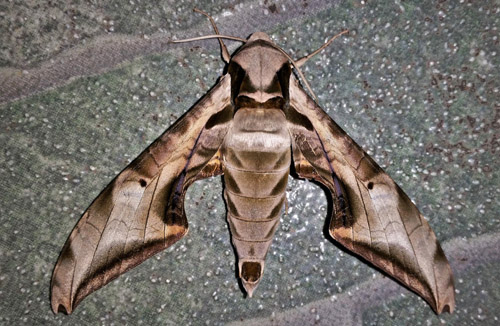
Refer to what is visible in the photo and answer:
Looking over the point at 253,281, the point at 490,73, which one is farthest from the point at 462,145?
the point at 253,281

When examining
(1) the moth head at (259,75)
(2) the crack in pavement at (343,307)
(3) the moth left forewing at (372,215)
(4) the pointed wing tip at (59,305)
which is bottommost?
(2) the crack in pavement at (343,307)

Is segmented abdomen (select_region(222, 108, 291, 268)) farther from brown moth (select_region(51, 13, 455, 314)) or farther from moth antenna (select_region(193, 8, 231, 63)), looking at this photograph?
moth antenna (select_region(193, 8, 231, 63))

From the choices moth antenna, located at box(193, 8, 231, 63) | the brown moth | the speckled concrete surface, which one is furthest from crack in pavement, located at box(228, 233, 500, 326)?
moth antenna, located at box(193, 8, 231, 63)

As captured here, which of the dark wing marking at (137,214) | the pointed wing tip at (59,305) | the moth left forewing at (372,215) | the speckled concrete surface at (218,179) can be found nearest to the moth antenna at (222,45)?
the speckled concrete surface at (218,179)

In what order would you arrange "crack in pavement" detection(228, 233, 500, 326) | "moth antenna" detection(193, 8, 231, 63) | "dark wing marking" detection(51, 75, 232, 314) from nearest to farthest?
1. "dark wing marking" detection(51, 75, 232, 314)
2. "moth antenna" detection(193, 8, 231, 63)
3. "crack in pavement" detection(228, 233, 500, 326)

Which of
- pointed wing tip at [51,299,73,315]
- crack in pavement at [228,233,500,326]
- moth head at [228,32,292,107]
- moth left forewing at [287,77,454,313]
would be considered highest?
moth head at [228,32,292,107]

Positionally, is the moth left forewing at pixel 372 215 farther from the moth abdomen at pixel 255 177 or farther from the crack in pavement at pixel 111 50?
the crack in pavement at pixel 111 50
